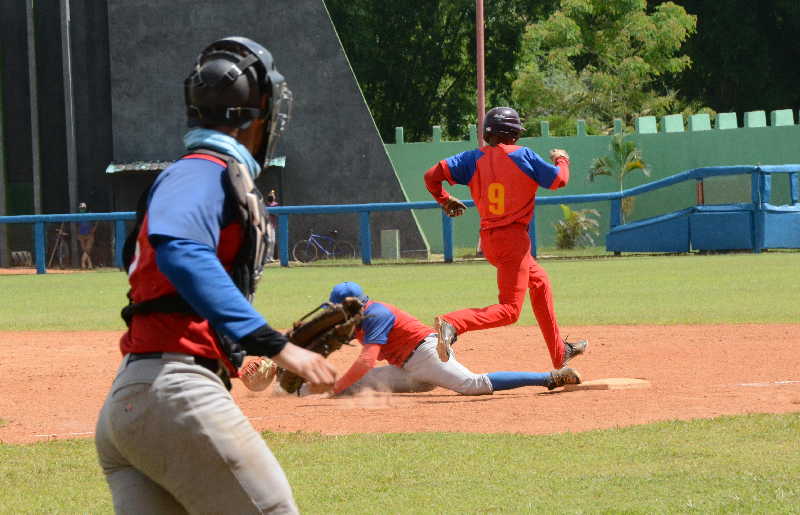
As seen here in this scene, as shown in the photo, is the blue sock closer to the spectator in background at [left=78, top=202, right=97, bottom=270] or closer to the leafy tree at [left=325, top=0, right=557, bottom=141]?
the spectator in background at [left=78, top=202, right=97, bottom=270]

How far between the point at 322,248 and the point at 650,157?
1064 centimetres

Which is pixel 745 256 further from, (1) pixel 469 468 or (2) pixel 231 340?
(2) pixel 231 340

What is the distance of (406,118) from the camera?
44812mm

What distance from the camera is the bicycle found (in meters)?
28.4

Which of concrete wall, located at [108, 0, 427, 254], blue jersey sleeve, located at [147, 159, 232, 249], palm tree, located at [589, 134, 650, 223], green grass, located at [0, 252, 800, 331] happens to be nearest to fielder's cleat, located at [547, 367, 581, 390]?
green grass, located at [0, 252, 800, 331]

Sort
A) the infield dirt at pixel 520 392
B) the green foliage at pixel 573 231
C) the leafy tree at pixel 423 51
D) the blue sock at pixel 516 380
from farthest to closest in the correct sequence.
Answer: the leafy tree at pixel 423 51 → the green foliage at pixel 573 231 → the blue sock at pixel 516 380 → the infield dirt at pixel 520 392

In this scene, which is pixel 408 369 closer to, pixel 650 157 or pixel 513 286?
pixel 513 286

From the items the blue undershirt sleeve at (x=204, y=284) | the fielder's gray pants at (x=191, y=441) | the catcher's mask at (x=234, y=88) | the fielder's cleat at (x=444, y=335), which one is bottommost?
the fielder's cleat at (x=444, y=335)

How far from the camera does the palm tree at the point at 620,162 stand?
33062 millimetres

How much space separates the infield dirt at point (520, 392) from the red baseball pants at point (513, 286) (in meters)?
0.53

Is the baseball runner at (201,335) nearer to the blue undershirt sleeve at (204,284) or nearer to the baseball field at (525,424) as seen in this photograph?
the blue undershirt sleeve at (204,284)

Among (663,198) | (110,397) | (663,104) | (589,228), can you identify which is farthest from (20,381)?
(663,104)

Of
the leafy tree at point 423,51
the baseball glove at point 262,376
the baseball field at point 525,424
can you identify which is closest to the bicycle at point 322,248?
the baseball field at point 525,424

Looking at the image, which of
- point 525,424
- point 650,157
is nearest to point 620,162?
point 650,157
